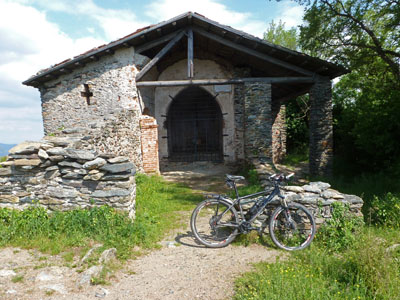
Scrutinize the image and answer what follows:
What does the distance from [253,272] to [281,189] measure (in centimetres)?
139

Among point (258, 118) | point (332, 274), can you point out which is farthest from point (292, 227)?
point (258, 118)

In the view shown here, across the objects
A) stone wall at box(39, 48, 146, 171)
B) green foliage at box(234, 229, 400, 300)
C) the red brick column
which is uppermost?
stone wall at box(39, 48, 146, 171)

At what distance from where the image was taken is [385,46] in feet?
→ 22.2

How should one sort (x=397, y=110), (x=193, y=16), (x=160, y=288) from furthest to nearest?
(x=193, y=16) → (x=397, y=110) → (x=160, y=288)

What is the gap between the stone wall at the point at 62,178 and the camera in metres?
4.16

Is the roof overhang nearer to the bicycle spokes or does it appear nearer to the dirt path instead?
the bicycle spokes

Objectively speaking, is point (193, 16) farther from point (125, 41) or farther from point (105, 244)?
point (105, 244)

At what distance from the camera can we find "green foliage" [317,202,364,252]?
345 centimetres

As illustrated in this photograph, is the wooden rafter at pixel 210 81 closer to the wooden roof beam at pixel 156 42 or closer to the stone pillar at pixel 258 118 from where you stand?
the stone pillar at pixel 258 118

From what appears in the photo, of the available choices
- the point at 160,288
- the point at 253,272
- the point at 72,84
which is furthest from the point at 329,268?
the point at 72,84

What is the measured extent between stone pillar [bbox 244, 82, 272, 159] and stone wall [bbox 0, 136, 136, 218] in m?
5.07

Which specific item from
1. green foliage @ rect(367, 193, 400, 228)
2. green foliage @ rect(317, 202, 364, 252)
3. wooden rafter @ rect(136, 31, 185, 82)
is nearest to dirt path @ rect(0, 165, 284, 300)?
green foliage @ rect(317, 202, 364, 252)

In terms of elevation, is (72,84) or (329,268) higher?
(72,84)

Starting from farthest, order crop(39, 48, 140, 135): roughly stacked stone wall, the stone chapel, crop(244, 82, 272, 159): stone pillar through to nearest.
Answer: crop(244, 82, 272, 159): stone pillar
crop(39, 48, 140, 135): roughly stacked stone wall
the stone chapel
